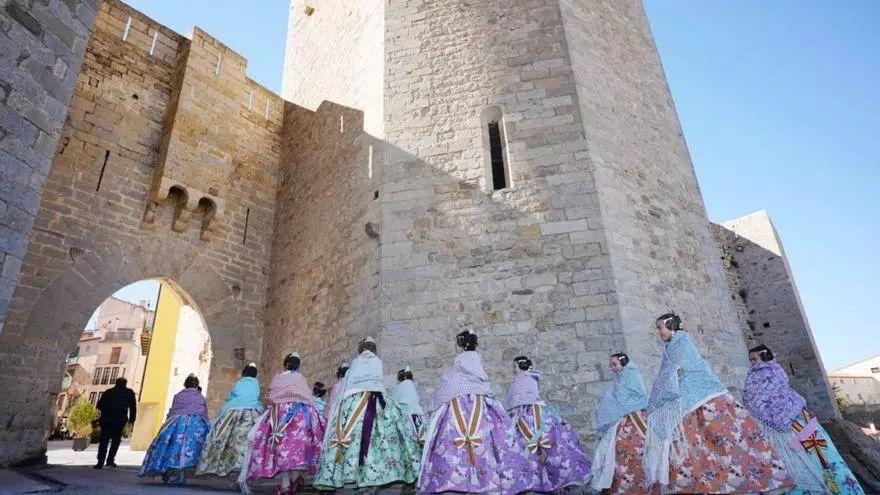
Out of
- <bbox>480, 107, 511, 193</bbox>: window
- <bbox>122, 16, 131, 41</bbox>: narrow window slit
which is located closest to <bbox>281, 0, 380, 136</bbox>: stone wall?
<bbox>480, 107, 511, 193</bbox>: window

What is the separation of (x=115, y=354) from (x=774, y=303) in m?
38.0

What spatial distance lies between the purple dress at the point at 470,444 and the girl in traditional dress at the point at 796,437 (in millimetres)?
1910

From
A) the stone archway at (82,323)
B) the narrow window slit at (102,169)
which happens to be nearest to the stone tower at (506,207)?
the stone archway at (82,323)

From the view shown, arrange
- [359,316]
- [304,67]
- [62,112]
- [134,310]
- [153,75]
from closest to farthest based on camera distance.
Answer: [62,112] < [359,316] < [153,75] < [304,67] < [134,310]

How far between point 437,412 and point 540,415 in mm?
1129

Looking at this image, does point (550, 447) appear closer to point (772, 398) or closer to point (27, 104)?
point (772, 398)

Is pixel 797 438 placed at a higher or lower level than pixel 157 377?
Answer: lower

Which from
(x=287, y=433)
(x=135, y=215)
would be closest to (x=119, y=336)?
(x=135, y=215)

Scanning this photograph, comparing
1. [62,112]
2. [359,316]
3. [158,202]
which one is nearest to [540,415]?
[359,316]

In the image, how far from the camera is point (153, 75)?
29.9 ft

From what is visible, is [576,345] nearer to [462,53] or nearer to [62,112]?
[462,53]

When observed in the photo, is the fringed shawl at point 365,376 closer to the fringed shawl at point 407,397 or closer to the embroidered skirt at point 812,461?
the fringed shawl at point 407,397

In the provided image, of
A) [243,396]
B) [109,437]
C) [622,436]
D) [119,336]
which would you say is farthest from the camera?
[119,336]

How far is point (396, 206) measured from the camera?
6887mm
